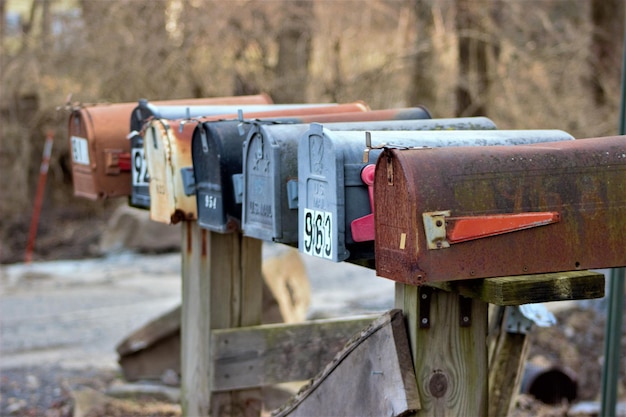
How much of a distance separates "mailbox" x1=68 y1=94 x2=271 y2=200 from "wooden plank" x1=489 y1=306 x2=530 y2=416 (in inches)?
70.1

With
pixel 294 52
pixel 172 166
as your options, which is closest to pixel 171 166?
pixel 172 166

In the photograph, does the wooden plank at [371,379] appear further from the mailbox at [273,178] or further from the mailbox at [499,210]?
the mailbox at [273,178]

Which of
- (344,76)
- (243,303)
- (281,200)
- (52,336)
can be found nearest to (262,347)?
(243,303)

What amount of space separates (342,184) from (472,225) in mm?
529

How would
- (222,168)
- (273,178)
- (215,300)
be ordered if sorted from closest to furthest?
1. (273,178)
2. (222,168)
3. (215,300)

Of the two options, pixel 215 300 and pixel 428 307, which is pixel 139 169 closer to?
pixel 215 300

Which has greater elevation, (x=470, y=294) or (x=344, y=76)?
(x=344, y=76)

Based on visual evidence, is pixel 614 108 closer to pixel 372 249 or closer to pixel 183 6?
pixel 183 6

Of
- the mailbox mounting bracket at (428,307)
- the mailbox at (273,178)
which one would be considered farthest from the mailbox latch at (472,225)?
the mailbox at (273,178)

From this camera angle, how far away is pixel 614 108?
32.6ft

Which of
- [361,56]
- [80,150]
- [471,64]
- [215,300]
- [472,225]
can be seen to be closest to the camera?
[472,225]

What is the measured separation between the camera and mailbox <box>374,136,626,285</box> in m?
1.96

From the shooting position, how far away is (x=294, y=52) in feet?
34.8

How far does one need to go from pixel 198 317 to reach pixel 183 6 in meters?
7.31
